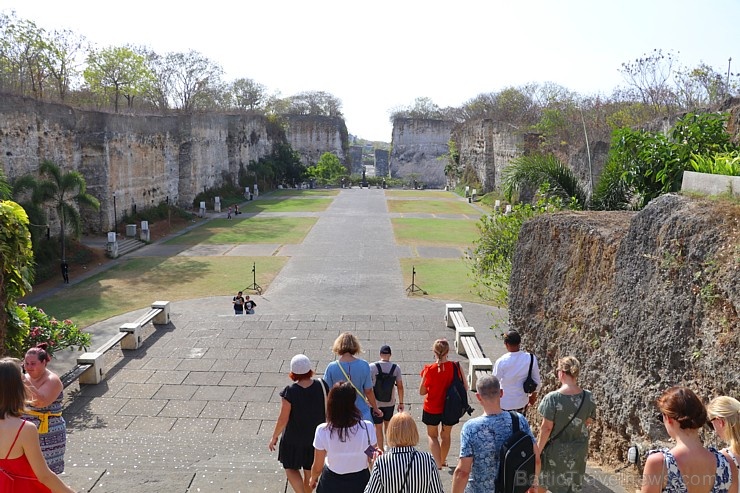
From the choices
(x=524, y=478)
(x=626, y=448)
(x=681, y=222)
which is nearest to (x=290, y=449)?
(x=524, y=478)

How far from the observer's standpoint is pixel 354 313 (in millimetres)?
13438

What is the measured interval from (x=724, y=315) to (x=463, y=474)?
208 centimetres

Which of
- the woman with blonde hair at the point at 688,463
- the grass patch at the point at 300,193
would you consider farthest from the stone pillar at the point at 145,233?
the woman with blonde hair at the point at 688,463

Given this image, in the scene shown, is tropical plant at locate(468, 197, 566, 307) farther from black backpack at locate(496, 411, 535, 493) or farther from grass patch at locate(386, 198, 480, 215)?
grass patch at locate(386, 198, 480, 215)

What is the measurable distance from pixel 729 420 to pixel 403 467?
5.50 feet

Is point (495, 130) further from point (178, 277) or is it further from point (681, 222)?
point (681, 222)

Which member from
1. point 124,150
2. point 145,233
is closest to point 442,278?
point 145,233

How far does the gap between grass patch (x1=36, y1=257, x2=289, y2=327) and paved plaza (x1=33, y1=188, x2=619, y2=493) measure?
0.51 meters

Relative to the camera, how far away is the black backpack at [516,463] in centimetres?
362

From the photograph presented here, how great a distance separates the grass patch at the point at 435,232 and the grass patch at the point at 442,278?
2705 millimetres

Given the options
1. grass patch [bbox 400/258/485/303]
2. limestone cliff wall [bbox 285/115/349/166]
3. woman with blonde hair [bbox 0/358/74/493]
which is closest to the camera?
woman with blonde hair [bbox 0/358/74/493]

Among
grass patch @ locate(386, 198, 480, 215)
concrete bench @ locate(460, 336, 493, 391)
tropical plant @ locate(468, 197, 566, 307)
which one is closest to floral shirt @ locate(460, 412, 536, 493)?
concrete bench @ locate(460, 336, 493, 391)

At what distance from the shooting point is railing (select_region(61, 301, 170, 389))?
8.79 metres

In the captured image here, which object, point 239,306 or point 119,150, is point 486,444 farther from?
point 119,150
